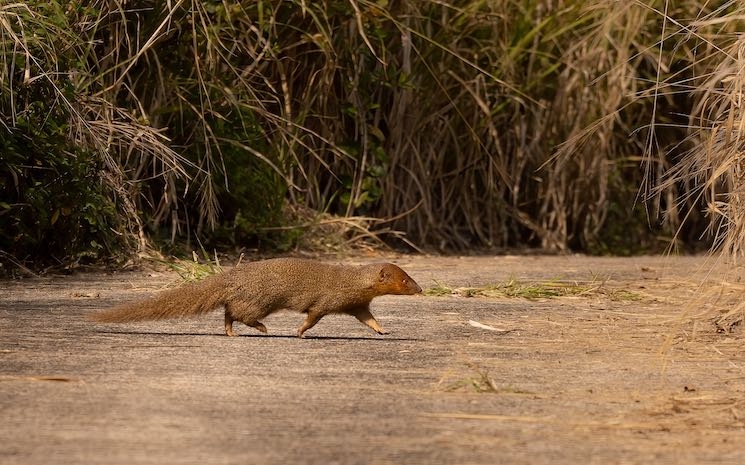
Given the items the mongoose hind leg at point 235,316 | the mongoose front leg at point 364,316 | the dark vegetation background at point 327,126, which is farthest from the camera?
the dark vegetation background at point 327,126

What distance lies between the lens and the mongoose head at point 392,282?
5256 mm

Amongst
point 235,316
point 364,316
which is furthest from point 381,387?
point 364,316

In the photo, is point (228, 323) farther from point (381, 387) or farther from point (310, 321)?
point (381, 387)

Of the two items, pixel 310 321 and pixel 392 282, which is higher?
pixel 392 282

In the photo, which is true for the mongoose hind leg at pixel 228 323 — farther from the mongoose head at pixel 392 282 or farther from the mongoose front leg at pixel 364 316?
the mongoose head at pixel 392 282

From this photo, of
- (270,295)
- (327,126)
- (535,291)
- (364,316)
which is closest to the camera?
(270,295)

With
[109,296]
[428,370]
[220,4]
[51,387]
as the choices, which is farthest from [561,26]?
[51,387]

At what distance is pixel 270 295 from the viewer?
4.98 m

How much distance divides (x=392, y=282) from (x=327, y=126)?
4118 mm

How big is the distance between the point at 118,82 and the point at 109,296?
6.42 feet

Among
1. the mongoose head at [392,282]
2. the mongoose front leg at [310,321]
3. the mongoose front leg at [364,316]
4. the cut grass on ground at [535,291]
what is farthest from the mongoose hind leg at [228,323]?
the cut grass on ground at [535,291]

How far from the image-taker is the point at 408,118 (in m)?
9.56

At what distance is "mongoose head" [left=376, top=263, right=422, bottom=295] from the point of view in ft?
17.2

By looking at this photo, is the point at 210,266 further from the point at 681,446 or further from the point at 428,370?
the point at 681,446
